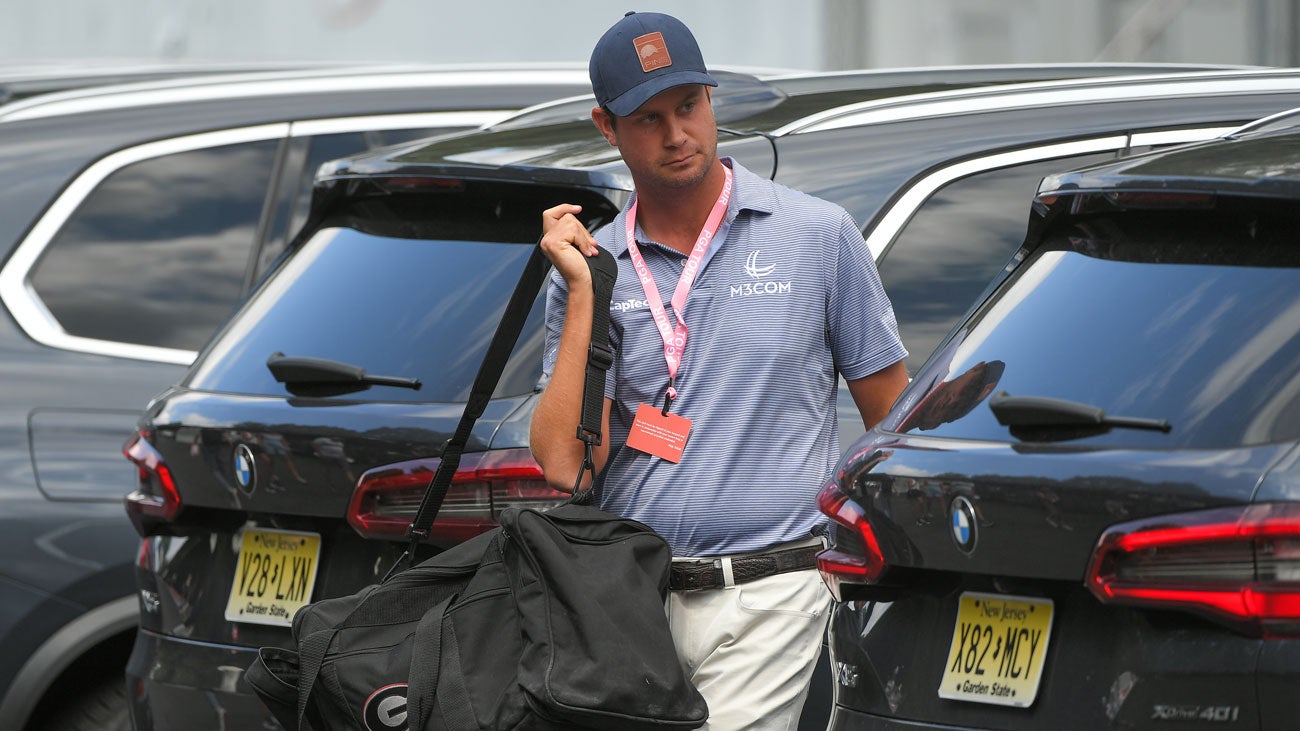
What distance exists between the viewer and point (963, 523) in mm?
2795

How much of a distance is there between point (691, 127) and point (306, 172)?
260cm

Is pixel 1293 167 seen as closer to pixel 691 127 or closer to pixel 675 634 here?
pixel 691 127

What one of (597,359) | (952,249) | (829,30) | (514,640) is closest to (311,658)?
(514,640)

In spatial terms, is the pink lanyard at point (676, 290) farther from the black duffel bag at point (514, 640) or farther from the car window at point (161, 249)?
the car window at point (161, 249)

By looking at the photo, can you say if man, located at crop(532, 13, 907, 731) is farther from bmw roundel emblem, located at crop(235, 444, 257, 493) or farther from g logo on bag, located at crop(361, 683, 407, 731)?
bmw roundel emblem, located at crop(235, 444, 257, 493)

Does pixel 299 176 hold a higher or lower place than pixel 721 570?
higher

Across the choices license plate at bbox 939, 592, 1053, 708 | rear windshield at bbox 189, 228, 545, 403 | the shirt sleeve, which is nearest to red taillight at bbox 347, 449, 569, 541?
rear windshield at bbox 189, 228, 545, 403

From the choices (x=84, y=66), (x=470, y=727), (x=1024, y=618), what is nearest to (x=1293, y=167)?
(x=1024, y=618)

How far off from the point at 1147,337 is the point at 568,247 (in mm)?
1053

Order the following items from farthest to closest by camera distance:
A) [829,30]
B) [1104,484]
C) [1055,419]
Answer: [829,30] < [1055,419] < [1104,484]

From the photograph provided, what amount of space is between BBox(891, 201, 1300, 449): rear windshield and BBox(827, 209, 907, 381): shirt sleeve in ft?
0.90

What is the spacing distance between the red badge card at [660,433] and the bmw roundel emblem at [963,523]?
639 millimetres

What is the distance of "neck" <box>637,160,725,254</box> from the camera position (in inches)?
134

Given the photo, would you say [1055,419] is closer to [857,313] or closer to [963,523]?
[963,523]
